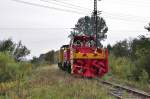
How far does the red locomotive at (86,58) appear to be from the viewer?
94.4ft

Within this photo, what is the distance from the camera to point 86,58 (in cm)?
2914

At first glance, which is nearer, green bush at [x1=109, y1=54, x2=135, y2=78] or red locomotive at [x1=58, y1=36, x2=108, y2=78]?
red locomotive at [x1=58, y1=36, x2=108, y2=78]

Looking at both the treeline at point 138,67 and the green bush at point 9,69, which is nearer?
the green bush at point 9,69

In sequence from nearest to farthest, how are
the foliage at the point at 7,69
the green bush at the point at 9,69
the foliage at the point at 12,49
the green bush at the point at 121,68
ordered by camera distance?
the green bush at the point at 9,69
the foliage at the point at 7,69
the green bush at the point at 121,68
the foliage at the point at 12,49

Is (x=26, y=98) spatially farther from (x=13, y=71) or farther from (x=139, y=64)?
(x=139, y=64)

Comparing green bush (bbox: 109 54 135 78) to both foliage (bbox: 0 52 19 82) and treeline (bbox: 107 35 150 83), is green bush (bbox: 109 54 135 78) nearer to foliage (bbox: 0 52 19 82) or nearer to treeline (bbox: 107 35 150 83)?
treeline (bbox: 107 35 150 83)

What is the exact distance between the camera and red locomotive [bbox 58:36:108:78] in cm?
2878

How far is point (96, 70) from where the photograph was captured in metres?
29.7

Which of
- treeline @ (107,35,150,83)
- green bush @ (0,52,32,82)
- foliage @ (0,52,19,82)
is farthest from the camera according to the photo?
treeline @ (107,35,150,83)

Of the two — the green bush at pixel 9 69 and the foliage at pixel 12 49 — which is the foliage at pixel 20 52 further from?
the green bush at pixel 9 69

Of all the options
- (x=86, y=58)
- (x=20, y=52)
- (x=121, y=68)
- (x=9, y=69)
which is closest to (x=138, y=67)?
(x=121, y=68)

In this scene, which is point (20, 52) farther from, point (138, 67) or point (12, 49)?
point (138, 67)

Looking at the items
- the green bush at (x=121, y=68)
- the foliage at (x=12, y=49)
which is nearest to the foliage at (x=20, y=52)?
the foliage at (x=12, y=49)

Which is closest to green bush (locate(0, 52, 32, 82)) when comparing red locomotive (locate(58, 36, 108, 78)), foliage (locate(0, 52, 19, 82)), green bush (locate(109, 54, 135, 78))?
foliage (locate(0, 52, 19, 82))
